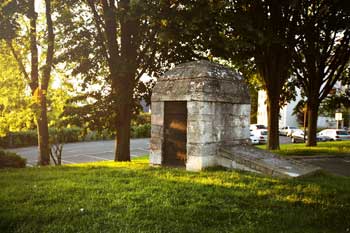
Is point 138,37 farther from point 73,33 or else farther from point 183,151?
point 183,151

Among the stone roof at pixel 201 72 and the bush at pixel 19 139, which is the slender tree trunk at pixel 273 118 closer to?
the stone roof at pixel 201 72

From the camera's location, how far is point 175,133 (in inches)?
388

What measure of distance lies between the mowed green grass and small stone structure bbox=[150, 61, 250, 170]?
4.27ft

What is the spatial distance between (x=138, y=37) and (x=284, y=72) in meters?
8.05

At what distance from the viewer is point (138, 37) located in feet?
46.1

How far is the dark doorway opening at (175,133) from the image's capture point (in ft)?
31.7

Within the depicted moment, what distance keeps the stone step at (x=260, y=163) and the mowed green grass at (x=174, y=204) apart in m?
0.53

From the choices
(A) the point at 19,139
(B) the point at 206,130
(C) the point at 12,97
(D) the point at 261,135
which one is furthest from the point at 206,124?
(A) the point at 19,139

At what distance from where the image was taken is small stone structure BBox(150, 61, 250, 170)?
29.6 feet

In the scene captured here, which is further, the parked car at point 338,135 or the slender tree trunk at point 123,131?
the parked car at point 338,135

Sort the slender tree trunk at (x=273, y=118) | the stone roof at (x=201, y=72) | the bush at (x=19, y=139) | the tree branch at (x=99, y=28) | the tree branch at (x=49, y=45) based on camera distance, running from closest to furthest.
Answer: the stone roof at (x=201, y=72) < the tree branch at (x=99, y=28) < the tree branch at (x=49, y=45) < the slender tree trunk at (x=273, y=118) < the bush at (x=19, y=139)

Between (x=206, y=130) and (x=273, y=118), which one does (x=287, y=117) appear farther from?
(x=206, y=130)

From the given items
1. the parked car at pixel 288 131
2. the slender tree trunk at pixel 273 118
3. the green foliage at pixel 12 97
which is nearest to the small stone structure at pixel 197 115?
the slender tree trunk at pixel 273 118

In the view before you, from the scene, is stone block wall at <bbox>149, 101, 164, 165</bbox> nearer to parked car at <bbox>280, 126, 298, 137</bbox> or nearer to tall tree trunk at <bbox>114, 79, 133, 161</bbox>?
tall tree trunk at <bbox>114, 79, 133, 161</bbox>
